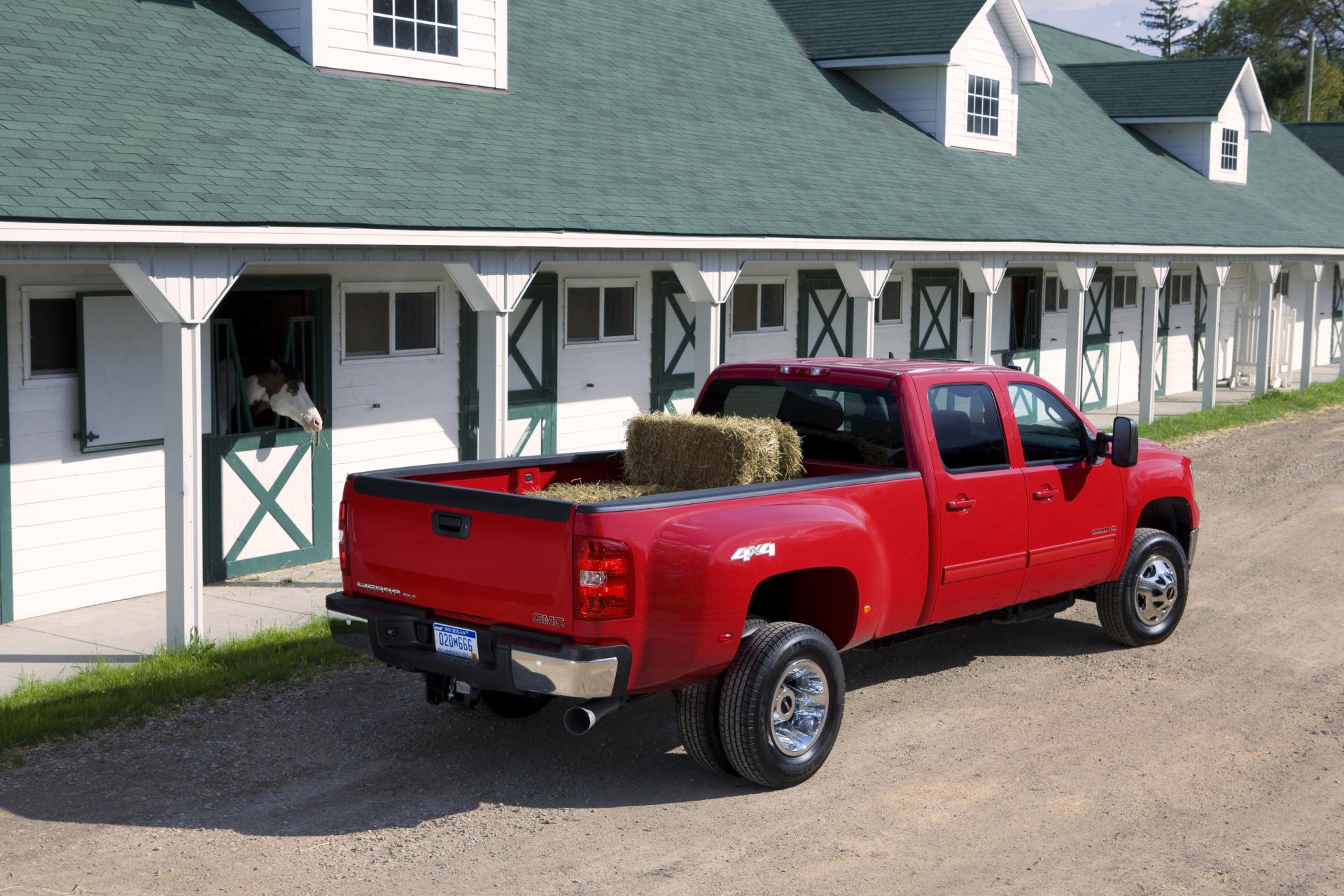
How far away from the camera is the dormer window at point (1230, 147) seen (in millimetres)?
28969

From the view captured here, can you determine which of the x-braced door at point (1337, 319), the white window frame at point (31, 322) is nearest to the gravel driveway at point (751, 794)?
the white window frame at point (31, 322)

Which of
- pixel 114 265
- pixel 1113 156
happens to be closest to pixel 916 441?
pixel 114 265

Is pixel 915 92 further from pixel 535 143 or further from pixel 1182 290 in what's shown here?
pixel 535 143

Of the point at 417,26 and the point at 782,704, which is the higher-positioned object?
the point at 417,26

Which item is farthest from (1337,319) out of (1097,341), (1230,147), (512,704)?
(512,704)

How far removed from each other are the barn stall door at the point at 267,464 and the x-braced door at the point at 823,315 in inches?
285

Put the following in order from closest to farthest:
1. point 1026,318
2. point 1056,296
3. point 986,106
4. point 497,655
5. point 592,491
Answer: point 497,655, point 592,491, point 986,106, point 1026,318, point 1056,296

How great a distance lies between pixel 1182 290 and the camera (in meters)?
27.7

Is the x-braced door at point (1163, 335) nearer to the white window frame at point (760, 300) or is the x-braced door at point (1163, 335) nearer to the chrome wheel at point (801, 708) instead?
the white window frame at point (760, 300)

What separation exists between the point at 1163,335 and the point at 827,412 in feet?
67.1

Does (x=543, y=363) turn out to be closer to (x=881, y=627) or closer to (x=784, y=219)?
(x=784, y=219)

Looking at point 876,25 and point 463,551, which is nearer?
point 463,551

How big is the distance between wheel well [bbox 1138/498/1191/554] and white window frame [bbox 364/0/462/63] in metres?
7.68

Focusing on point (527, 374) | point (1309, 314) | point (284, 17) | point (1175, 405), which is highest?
point (284, 17)
